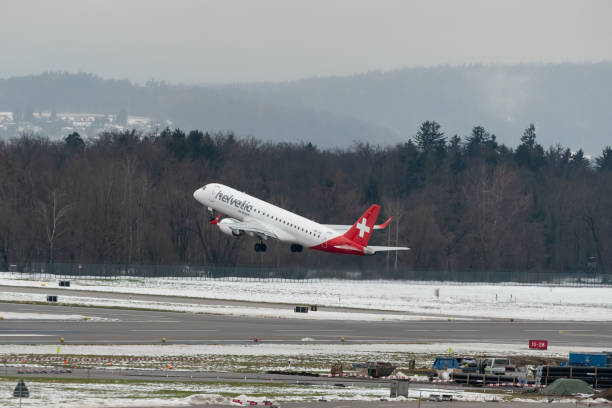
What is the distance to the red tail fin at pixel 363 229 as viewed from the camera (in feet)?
300

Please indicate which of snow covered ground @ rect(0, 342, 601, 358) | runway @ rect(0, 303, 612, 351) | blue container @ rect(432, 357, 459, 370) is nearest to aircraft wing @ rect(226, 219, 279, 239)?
runway @ rect(0, 303, 612, 351)

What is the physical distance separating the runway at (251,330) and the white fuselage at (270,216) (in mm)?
22768

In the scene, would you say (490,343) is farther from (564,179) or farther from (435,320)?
(564,179)

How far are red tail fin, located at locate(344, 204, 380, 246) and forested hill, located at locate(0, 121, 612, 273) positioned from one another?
17532 mm

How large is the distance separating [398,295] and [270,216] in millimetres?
13588

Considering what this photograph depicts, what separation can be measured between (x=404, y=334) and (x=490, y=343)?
18.6 ft

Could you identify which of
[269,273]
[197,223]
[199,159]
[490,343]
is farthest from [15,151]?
[490,343]

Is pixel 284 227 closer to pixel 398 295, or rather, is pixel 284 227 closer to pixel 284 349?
pixel 398 295

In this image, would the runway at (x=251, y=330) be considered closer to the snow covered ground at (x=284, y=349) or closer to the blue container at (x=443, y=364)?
the snow covered ground at (x=284, y=349)

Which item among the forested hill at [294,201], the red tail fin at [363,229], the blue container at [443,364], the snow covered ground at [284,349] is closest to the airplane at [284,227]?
the red tail fin at [363,229]

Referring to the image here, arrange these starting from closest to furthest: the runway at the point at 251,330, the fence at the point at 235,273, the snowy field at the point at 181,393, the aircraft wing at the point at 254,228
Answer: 1. the snowy field at the point at 181,393
2. the runway at the point at 251,330
3. the aircraft wing at the point at 254,228
4. the fence at the point at 235,273

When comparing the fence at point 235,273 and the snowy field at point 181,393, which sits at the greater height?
the fence at point 235,273

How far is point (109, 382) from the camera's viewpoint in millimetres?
36531

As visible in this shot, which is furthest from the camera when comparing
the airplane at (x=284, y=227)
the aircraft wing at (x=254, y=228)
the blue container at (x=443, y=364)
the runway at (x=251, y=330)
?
the aircraft wing at (x=254, y=228)
